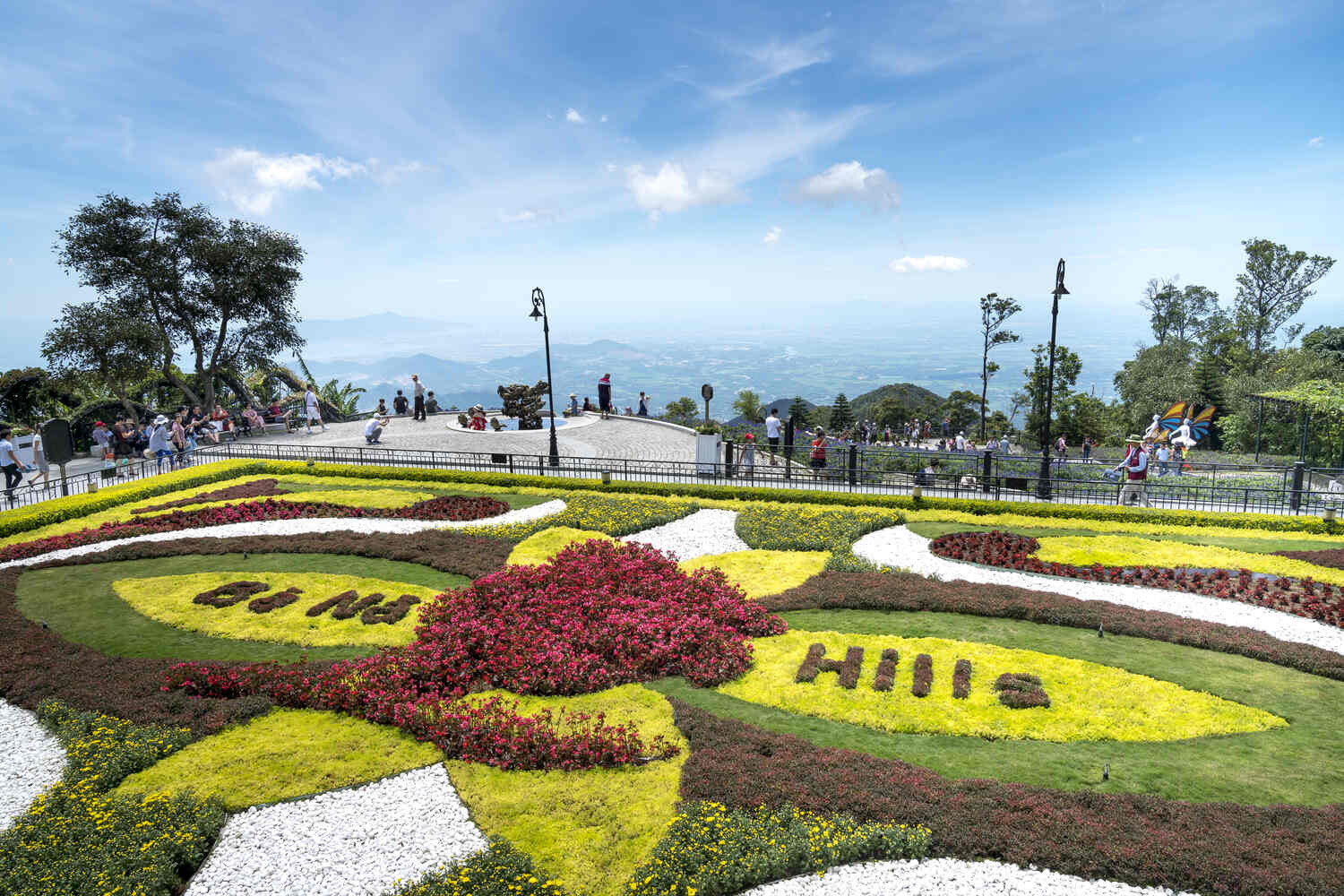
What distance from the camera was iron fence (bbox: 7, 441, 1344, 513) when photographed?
62.3 ft

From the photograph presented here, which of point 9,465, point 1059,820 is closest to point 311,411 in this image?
point 9,465

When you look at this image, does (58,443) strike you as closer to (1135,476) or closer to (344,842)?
(344,842)

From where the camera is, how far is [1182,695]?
912cm

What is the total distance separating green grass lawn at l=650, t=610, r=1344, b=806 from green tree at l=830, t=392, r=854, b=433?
37596mm

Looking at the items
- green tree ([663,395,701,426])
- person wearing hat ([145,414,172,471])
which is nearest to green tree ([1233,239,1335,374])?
green tree ([663,395,701,426])

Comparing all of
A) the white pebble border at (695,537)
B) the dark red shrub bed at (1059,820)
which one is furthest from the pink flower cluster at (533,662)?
the white pebble border at (695,537)

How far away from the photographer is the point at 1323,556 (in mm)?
14281

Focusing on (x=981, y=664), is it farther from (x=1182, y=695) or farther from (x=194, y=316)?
(x=194, y=316)

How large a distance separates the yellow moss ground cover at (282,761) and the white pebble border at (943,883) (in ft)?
14.0

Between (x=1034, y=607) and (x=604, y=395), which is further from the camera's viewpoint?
(x=604, y=395)

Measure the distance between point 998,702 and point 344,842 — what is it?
24.6ft

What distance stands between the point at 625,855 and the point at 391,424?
107 ft

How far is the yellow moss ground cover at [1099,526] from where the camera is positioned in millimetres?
16125

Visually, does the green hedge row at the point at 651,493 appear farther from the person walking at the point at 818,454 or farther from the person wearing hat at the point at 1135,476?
the person walking at the point at 818,454
